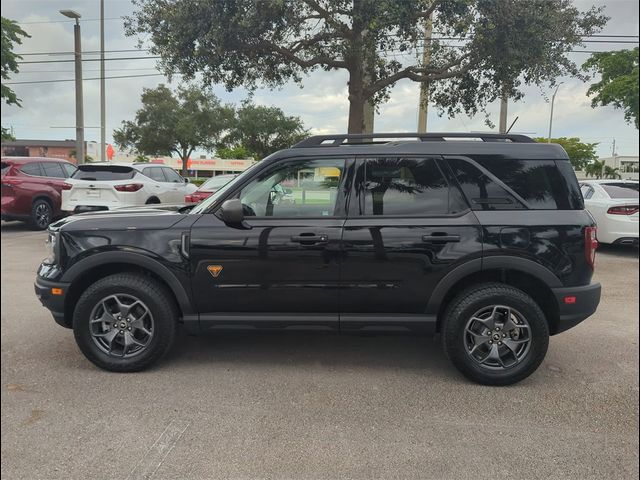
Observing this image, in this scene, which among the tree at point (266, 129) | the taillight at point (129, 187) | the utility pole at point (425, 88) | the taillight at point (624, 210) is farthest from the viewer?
the tree at point (266, 129)

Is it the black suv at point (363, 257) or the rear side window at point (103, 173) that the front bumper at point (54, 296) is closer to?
the black suv at point (363, 257)

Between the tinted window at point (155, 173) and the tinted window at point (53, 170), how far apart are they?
7.53 feet

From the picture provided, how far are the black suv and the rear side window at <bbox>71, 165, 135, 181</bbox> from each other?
654 centimetres

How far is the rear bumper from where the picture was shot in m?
3.53

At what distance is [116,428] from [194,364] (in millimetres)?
997

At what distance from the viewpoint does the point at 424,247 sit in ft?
11.5

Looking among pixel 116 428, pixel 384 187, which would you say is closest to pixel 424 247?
pixel 384 187

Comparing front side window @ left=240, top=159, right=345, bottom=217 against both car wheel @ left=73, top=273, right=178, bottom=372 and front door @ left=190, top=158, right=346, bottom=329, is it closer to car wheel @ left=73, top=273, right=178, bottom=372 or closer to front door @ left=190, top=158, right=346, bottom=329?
front door @ left=190, top=158, right=346, bottom=329

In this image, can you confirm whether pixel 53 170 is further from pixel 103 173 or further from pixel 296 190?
pixel 296 190

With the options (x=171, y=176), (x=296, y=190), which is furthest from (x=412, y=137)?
(x=171, y=176)

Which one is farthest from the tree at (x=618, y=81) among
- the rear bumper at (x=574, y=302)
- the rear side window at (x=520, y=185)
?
the rear bumper at (x=574, y=302)

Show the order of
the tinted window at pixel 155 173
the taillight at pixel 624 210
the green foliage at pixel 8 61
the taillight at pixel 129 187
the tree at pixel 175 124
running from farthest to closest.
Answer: the tree at pixel 175 124, the tinted window at pixel 155 173, the taillight at pixel 129 187, the taillight at pixel 624 210, the green foliage at pixel 8 61

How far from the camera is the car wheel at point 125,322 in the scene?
363 centimetres

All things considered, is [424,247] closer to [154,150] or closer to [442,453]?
[442,453]
